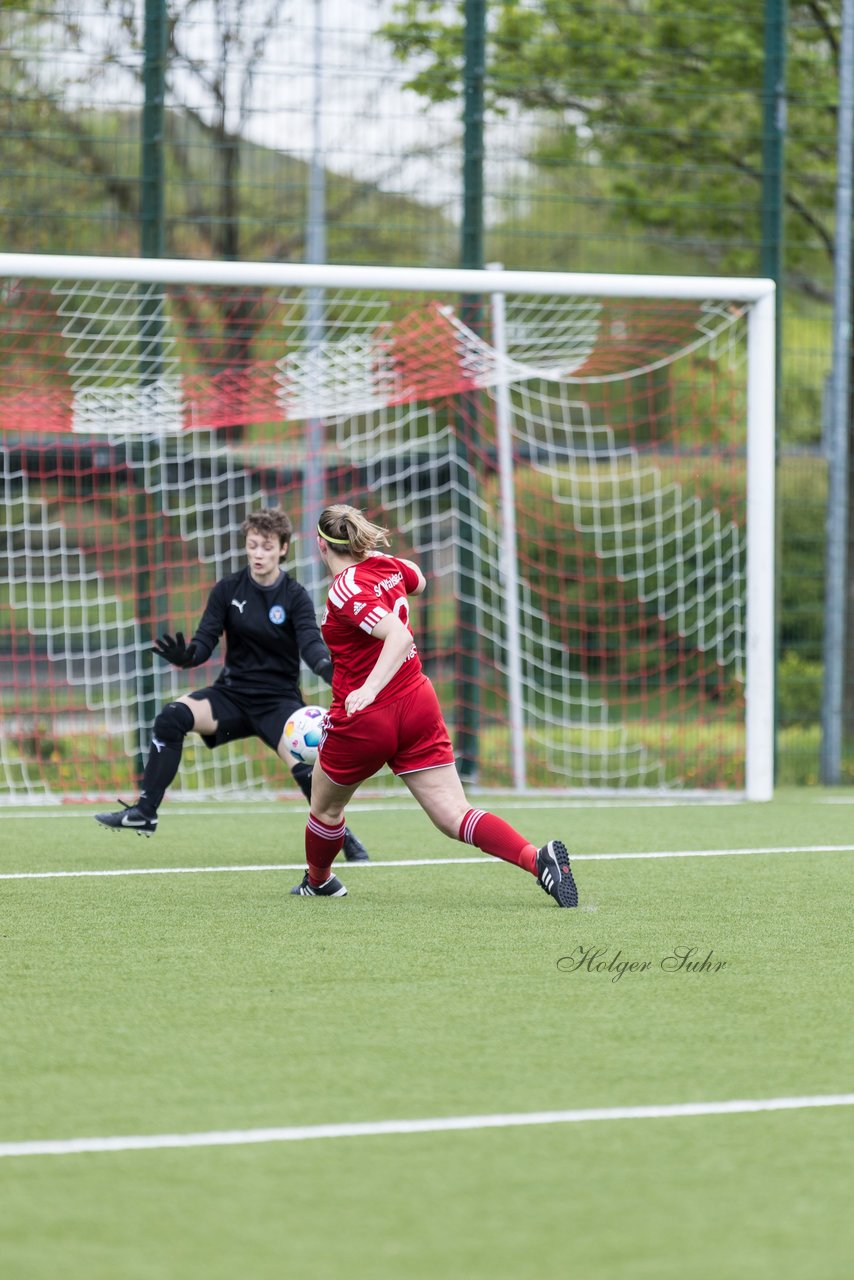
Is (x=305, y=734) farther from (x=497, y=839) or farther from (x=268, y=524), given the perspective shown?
(x=497, y=839)

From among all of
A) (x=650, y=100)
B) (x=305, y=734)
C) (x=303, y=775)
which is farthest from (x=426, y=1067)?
(x=650, y=100)

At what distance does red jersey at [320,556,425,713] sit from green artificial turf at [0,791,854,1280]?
3.07 ft

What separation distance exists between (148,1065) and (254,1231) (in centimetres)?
123

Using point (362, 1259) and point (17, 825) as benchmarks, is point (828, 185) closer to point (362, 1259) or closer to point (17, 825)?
point (17, 825)

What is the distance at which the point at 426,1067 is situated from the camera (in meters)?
4.38

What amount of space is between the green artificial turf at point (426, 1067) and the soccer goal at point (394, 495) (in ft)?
12.7

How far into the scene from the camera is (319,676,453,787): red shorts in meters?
6.62

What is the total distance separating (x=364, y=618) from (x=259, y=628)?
5.54ft

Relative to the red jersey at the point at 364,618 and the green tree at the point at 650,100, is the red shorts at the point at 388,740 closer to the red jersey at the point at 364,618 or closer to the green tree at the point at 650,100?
the red jersey at the point at 364,618

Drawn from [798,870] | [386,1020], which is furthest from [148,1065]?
[798,870]

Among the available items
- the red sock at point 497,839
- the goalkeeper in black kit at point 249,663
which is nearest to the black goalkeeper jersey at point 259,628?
the goalkeeper in black kit at point 249,663

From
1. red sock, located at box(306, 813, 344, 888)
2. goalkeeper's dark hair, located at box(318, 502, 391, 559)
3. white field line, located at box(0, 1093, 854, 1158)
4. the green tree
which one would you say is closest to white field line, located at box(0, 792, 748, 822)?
red sock, located at box(306, 813, 344, 888)

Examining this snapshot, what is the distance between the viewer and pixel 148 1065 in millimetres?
4387

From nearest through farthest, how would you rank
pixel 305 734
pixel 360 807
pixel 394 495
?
pixel 305 734, pixel 360 807, pixel 394 495
